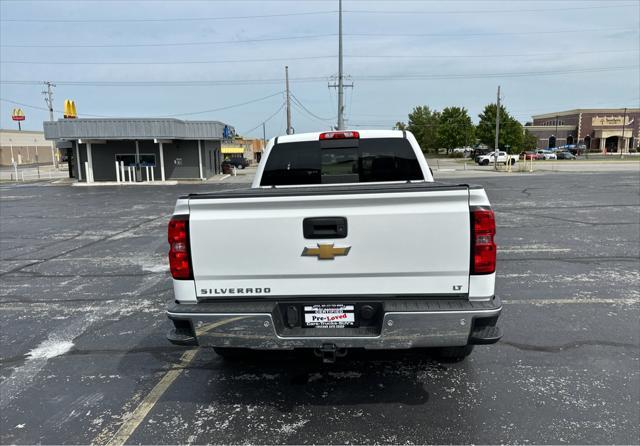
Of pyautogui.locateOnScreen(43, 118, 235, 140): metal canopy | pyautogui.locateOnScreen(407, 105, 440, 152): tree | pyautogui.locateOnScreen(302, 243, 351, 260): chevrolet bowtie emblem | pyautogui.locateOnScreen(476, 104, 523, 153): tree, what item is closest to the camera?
pyautogui.locateOnScreen(302, 243, 351, 260): chevrolet bowtie emblem

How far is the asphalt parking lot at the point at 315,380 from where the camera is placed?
3.28 m

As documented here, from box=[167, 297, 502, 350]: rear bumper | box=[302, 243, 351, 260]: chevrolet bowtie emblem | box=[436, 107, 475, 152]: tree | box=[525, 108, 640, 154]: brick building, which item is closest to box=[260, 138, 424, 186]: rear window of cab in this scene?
box=[302, 243, 351, 260]: chevrolet bowtie emblem

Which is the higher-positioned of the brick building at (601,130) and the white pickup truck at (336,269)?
the brick building at (601,130)

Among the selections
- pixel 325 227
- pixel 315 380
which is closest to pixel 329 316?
pixel 325 227

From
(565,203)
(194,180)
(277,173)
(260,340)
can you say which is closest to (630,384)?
(260,340)

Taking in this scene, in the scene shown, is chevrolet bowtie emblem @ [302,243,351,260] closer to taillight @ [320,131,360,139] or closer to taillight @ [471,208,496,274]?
taillight @ [471,208,496,274]

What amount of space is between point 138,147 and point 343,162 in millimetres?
34551

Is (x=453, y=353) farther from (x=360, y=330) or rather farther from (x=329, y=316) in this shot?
(x=329, y=316)

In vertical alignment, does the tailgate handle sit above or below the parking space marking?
above

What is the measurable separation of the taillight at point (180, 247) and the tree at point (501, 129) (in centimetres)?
6706

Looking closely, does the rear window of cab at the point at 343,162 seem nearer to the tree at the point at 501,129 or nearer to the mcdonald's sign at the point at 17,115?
the tree at the point at 501,129

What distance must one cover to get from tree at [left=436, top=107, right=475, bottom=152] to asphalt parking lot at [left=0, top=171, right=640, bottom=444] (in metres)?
76.1

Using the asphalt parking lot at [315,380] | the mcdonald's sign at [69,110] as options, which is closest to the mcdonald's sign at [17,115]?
the mcdonald's sign at [69,110]

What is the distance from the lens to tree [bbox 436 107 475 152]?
7956cm
